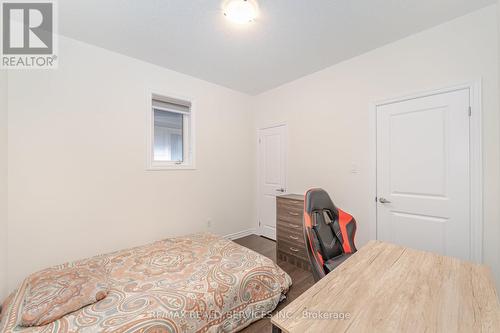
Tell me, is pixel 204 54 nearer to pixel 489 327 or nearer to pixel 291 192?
pixel 291 192

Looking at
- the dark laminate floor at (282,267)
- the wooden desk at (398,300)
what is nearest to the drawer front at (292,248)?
the dark laminate floor at (282,267)

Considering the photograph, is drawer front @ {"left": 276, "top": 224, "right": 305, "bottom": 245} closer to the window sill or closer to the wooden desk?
the wooden desk

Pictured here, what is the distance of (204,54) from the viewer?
2562 mm

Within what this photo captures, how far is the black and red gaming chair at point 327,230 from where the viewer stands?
5.24 feet

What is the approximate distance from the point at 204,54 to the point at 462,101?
2803 mm

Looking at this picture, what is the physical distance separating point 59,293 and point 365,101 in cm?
351

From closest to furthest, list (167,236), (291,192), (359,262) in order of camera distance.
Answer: (359,262)
(167,236)
(291,192)

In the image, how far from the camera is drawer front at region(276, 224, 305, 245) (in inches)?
107

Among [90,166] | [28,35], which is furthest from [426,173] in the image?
[28,35]

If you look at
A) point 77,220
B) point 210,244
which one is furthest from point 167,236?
point 77,220

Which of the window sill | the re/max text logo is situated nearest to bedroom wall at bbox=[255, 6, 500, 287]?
the window sill

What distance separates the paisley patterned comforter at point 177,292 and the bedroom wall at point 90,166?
43cm

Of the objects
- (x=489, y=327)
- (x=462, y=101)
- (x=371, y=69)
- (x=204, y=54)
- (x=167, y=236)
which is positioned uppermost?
(x=204, y=54)

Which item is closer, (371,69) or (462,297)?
(462,297)
